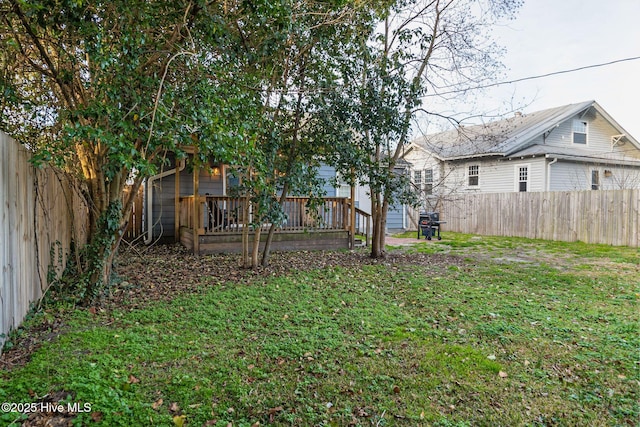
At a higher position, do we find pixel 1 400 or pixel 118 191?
pixel 118 191

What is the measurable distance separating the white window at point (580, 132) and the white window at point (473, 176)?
4.44 m

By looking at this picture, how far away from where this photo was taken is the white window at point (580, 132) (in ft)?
55.5

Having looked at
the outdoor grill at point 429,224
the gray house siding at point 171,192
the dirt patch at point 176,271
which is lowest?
the dirt patch at point 176,271

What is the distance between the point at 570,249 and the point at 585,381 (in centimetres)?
897

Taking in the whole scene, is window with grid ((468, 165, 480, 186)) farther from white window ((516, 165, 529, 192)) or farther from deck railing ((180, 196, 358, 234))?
deck railing ((180, 196, 358, 234))

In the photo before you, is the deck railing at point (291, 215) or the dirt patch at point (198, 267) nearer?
the dirt patch at point (198, 267)

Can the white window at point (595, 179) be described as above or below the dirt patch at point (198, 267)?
above

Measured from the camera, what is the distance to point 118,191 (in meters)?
4.73

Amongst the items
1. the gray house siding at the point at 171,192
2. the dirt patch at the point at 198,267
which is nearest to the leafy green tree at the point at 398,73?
the dirt patch at the point at 198,267

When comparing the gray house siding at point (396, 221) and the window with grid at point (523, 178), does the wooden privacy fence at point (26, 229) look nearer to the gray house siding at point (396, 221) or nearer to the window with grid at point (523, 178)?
the gray house siding at point (396, 221)

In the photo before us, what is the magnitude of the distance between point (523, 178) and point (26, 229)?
17.0 meters

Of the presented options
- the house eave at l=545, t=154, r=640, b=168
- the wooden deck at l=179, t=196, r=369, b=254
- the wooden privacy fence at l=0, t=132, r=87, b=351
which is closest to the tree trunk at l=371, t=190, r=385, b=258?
the wooden deck at l=179, t=196, r=369, b=254

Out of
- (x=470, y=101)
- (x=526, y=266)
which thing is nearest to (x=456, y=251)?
(x=526, y=266)

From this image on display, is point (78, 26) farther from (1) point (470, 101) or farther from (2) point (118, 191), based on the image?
(1) point (470, 101)
